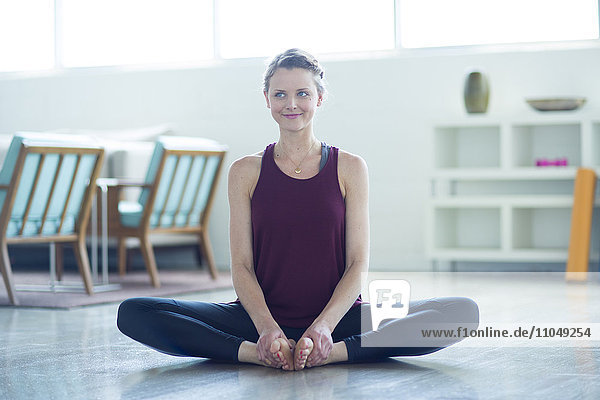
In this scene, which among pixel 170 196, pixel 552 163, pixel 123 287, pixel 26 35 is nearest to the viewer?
pixel 123 287

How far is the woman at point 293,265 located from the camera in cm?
237

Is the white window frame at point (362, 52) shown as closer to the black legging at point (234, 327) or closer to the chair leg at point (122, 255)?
the chair leg at point (122, 255)

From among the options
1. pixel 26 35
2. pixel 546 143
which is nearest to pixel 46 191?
pixel 546 143

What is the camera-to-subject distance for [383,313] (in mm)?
2441

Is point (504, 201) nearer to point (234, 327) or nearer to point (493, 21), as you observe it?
point (493, 21)

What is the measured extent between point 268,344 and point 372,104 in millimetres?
3970

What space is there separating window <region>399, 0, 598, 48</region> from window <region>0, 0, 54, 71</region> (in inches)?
108

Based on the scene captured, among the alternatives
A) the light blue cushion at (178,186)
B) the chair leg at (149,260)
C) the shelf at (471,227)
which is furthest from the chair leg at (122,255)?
the shelf at (471,227)

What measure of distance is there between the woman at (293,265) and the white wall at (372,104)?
3.17 m

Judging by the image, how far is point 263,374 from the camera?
7.39 ft

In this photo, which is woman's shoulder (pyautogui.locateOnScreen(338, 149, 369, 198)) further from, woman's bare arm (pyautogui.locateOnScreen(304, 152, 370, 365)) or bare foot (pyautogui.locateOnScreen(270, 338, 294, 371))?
bare foot (pyautogui.locateOnScreen(270, 338, 294, 371))

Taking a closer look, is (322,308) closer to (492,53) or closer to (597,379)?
(597,379)

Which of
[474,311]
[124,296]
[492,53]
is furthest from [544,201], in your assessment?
[474,311]

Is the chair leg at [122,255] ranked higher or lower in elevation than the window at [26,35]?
lower
